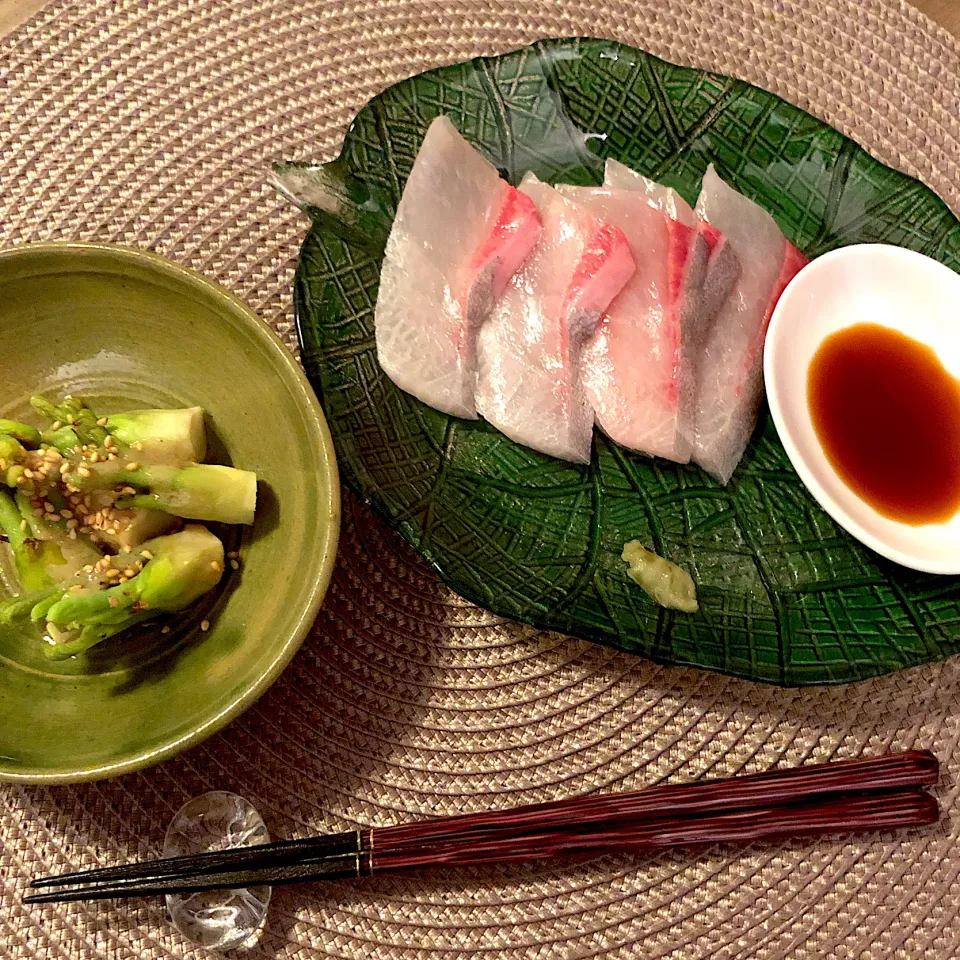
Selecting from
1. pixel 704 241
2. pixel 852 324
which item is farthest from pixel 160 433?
pixel 852 324

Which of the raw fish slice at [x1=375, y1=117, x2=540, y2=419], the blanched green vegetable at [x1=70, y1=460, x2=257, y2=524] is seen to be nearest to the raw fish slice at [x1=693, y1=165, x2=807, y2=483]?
the raw fish slice at [x1=375, y1=117, x2=540, y2=419]

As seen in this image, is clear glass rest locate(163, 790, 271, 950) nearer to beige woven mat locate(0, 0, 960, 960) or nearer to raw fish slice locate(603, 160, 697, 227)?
beige woven mat locate(0, 0, 960, 960)

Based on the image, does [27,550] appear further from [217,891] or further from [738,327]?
[738,327]

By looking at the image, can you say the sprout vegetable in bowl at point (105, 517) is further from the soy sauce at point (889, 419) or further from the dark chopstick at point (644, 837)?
the soy sauce at point (889, 419)

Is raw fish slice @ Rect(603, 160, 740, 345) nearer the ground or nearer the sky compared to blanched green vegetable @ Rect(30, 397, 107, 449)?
nearer the sky

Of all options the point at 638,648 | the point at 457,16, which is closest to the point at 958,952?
the point at 638,648
